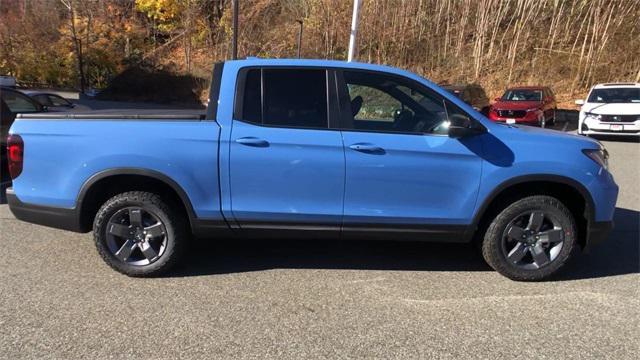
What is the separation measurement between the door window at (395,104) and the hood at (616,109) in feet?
41.0

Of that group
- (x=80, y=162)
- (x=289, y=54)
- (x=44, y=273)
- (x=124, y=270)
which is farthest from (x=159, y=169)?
(x=289, y=54)

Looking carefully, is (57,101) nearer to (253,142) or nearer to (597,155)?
(253,142)

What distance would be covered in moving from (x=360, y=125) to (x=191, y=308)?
6.31ft

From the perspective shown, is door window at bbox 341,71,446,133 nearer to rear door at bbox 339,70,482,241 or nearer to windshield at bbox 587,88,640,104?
rear door at bbox 339,70,482,241

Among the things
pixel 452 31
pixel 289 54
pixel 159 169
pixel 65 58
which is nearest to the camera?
pixel 159 169

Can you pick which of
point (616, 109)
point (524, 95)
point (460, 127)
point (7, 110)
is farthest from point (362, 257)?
point (524, 95)

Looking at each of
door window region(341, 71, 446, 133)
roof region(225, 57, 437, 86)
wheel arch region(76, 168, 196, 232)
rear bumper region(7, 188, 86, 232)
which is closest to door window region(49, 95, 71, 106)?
rear bumper region(7, 188, 86, 232)

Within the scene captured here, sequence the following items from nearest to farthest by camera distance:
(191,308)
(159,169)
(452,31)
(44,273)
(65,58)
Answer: (191,308) < (159,169) < (44,273) < (452,31) < (65,58)

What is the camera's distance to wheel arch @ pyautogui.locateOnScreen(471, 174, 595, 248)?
419cm

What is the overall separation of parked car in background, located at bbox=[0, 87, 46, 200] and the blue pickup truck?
159 inches

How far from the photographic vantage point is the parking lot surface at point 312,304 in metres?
3.27

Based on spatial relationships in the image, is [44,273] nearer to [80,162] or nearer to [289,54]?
[80,162]

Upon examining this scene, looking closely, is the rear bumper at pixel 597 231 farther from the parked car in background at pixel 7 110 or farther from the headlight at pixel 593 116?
the headlight at pixel 593 116

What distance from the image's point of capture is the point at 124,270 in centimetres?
430
